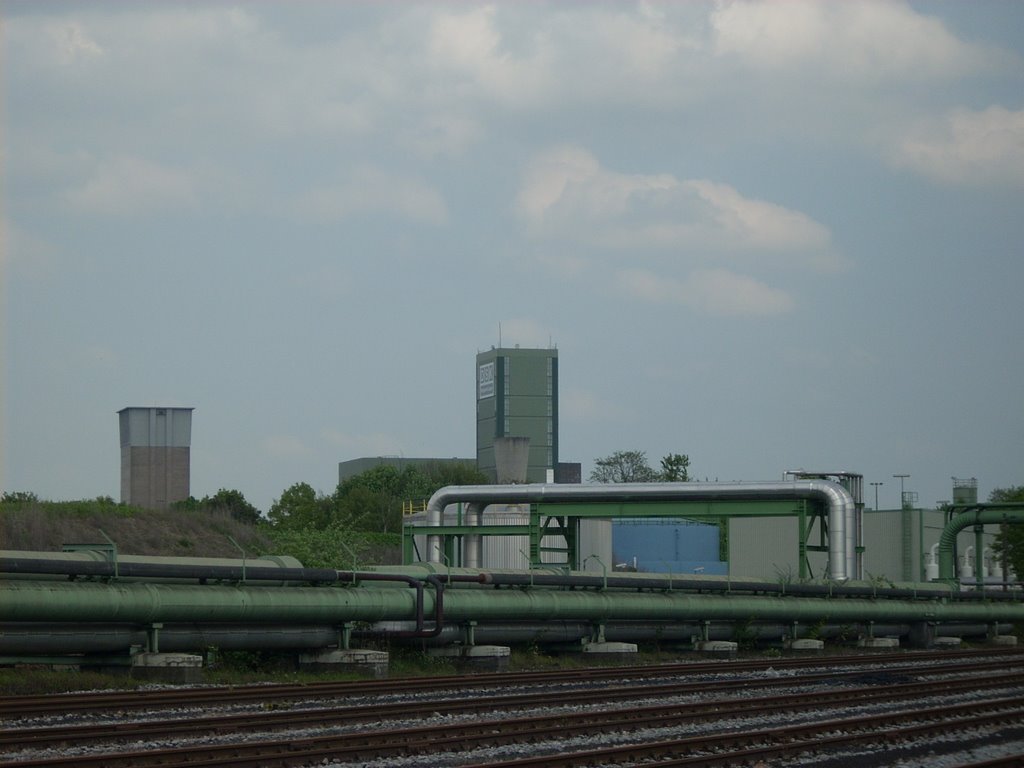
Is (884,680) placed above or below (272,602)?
below

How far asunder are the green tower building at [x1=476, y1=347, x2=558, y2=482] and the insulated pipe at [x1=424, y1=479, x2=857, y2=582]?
103 m

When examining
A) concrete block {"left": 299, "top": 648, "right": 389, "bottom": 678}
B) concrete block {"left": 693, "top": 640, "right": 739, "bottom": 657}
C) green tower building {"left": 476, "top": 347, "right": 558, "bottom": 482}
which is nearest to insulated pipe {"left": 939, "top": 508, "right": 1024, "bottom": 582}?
concrete block {"left": 693, "top": 640, "right": 739, "bottom": 657}

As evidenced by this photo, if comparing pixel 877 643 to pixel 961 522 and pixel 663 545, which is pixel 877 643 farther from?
pixel 663 545

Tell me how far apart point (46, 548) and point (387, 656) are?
1265 inches

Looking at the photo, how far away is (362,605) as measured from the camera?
23984 mm

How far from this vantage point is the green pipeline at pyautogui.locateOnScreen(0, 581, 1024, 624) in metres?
19.5

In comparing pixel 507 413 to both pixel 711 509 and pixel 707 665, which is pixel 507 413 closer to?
pixel 711 509

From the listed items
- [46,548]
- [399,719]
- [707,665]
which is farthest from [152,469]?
[399,719]

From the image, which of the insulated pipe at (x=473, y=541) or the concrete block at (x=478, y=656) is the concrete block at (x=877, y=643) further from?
the insulated pipe at (x=473, y=541)

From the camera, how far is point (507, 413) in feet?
515

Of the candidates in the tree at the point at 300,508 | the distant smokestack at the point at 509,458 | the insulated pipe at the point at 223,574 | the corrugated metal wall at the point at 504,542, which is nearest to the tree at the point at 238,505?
the tree at the point at 300,508

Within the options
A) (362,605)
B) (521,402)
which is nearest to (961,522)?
(362,605)

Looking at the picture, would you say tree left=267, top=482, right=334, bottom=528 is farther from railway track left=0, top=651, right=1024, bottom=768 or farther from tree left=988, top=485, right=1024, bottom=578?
railway track left=0, top=651, right=1024, bottom=768

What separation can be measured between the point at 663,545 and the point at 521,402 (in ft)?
224
